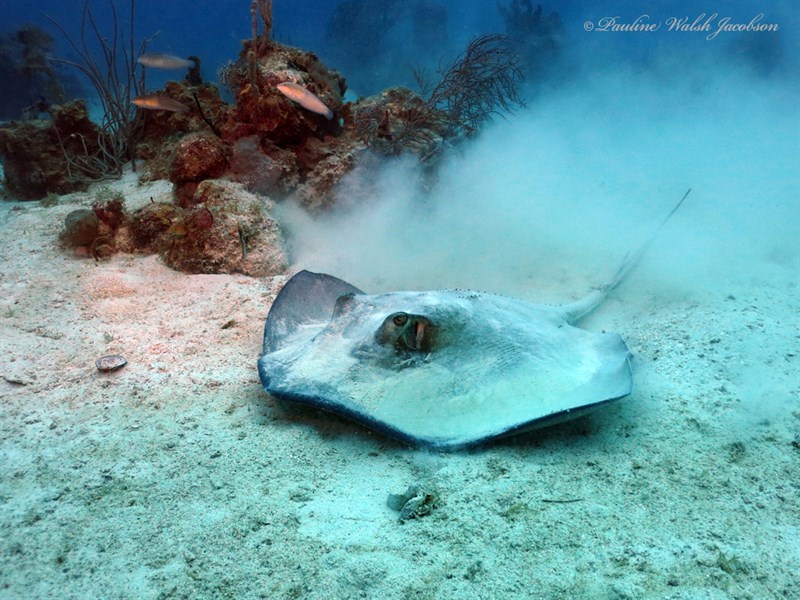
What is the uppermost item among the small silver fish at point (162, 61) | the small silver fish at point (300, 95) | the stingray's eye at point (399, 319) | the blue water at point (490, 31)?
the blue water at point (490, 31)

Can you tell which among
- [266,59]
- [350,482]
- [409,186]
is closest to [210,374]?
[350,482]

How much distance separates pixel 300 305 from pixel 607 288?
2929mm

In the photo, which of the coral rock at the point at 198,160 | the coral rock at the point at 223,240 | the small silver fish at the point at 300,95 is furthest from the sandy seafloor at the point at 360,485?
the small silver fish at the point at 300,95

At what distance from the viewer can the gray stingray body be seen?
6.86 ft

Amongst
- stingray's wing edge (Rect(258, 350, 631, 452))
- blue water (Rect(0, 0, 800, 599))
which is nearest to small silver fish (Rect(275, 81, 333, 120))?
blue water (Rect(0, 0, 800, 599))

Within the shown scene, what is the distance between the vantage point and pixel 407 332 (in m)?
2.48

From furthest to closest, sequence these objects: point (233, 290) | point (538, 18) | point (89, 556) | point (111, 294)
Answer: point (538, 18)
point (233, 290)
point (111, 294)
point (89, 556)

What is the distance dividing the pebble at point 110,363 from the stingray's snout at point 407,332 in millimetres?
1760

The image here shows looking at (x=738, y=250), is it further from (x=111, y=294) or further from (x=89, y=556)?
(x=111, y=294)

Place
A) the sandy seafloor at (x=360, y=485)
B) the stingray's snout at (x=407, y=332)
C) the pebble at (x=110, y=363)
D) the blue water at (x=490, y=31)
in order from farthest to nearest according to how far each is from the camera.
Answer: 1. the blue water at (x=490, y=31)
2. the pebble at (x=110, y=363)
3. the stingray's snout at (x=407, y=332)
4. the sandy seafloor at (x=360, y=485)

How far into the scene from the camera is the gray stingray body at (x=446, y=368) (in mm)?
2092

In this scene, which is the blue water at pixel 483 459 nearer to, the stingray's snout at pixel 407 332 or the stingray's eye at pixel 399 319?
the stingray's snout at pixel 407 332

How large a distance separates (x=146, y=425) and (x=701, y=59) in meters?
17.6

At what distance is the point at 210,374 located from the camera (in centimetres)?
291
